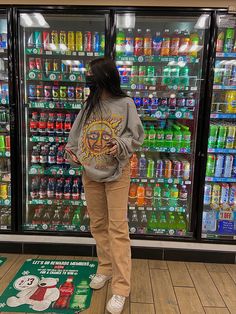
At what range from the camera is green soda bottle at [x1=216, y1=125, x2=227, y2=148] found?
2.70 metres

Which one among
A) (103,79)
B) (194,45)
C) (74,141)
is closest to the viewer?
(103,79)

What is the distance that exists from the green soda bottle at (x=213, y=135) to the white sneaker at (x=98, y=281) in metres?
1.55

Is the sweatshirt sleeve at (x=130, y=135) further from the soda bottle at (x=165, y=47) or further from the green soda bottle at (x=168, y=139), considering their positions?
the soda bottle at (x=165, y=47)

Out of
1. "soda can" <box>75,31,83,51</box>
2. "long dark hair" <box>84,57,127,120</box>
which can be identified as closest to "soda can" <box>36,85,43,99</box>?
"soda can" <box>75,31,83,51</box>

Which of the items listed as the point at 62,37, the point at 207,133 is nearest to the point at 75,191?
the point at 207,133

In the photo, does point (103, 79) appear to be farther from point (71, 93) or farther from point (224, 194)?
point (224, 194)

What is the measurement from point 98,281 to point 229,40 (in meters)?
2.45

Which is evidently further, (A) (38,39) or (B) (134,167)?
(B) (134,167)

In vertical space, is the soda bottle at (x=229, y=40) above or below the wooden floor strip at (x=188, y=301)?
above

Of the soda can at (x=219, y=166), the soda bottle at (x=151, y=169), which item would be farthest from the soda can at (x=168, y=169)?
the soda can at (x=219, y=166)

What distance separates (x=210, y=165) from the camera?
2775mm

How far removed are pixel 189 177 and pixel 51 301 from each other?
1.68 meters

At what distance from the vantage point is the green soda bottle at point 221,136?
2697mm

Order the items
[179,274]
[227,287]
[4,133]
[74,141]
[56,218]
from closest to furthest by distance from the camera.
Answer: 1. [74,141]
2. [227,287]
3. [179,274]
4. [4,133]
5. [56,218]
